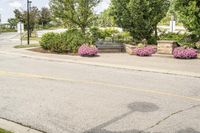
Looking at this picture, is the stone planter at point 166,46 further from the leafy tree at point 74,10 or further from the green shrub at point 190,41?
the leafy tree at point 74,10

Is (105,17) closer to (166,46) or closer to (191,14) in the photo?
(166,46)

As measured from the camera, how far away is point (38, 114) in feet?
31.8

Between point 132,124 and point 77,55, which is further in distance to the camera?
point 77,55

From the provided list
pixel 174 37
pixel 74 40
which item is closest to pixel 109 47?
pixel 74 40

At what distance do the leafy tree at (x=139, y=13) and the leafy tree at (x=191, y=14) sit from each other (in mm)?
2616

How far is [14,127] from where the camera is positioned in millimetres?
8609

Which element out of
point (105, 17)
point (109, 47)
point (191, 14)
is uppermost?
point (105, 17)

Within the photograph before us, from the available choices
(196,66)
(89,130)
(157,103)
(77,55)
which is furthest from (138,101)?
(77,55)

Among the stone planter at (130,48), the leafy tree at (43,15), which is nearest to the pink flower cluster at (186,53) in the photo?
the stone planter at (130,48)

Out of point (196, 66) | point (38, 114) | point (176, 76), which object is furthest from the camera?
point (196, 66)

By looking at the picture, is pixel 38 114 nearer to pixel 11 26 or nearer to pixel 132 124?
pixel 132 124

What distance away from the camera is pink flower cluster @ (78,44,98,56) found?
2303 cm

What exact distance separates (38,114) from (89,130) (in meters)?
1.94

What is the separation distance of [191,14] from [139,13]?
3898 millimetres
